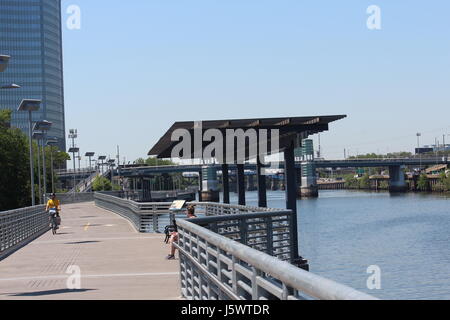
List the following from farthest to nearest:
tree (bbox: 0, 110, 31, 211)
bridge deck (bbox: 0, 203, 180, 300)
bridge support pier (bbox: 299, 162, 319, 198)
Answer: bridge support pier (bbox: 299, 162, 319, 198)
tree (bbox: 0, 110, 31, 211)
bridge deck (bbox: 0, 203, 180, 300)

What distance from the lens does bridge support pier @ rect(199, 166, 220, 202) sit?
7219 inches

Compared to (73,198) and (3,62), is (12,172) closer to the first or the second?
(73,198)

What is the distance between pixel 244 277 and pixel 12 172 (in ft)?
278

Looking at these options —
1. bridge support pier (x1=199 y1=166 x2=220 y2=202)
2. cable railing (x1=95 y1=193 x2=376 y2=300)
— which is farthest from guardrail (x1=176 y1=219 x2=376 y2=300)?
bridge support pier (x1=199 y1=166 x2=220 y2=202)

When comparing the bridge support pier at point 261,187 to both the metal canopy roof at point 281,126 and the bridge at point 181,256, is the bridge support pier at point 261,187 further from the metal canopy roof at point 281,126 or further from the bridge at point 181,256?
the metal canopy roof at point 281,126

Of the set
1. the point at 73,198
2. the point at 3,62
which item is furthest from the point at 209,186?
the point at 3,62

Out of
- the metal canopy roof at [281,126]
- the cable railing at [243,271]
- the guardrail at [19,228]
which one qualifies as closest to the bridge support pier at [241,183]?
the guardrail at [19,228]

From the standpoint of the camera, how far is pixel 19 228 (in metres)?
30.0

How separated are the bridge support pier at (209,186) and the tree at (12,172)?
87.9 metres

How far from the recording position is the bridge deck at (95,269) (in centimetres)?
1429

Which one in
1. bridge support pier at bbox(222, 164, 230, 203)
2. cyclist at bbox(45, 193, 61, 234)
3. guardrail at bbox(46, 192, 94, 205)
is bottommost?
guardrail at bbox(46, 192, 94, 205)

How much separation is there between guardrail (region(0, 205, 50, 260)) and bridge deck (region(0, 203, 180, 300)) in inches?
21.8

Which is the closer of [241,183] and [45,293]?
[45,293]

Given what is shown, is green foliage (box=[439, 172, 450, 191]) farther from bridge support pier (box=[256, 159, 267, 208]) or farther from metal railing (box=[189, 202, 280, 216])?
metal railing (box=[189, 202, 280, 216])
